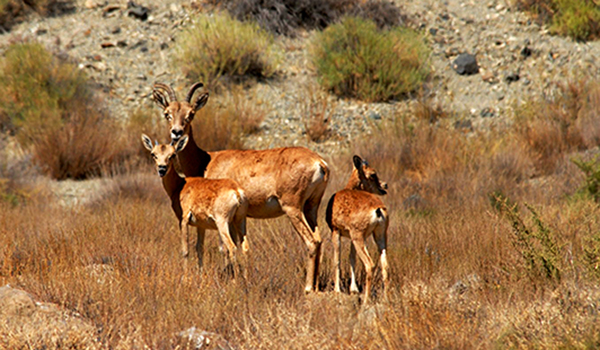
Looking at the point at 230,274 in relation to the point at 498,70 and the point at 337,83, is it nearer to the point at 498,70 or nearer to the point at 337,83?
the point at 337,83

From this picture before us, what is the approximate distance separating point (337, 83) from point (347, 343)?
51.2 ft

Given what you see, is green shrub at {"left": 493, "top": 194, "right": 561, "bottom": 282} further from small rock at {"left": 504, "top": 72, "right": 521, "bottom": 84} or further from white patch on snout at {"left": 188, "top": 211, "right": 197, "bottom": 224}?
small rock at {"left": 504, "top": 72, "right": 521, "bottom": 84}

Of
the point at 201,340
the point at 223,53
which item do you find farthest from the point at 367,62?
the point at 201,340

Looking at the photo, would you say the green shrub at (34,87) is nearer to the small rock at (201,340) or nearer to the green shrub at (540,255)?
the small rock at (201,340)

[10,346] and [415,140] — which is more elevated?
[10,346]

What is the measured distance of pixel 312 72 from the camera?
22.4 m

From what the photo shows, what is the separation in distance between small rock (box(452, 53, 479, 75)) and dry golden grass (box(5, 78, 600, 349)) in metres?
8.50

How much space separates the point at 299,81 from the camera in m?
22.0

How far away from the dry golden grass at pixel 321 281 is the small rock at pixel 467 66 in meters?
8.50

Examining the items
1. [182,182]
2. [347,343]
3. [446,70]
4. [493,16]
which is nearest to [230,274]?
[182,182]

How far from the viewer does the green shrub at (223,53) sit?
2133cm

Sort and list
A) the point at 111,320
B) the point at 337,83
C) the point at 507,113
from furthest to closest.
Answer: the point at 337,83, the point at 507,113, the point at 111,320

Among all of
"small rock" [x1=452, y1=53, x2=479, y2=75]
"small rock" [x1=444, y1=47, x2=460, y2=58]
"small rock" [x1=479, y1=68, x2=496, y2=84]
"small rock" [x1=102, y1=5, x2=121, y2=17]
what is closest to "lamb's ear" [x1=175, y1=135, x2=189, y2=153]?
"small rock" [x1=479, y1=68, x2=496, y2=84]

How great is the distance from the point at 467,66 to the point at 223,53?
7.46 metres
